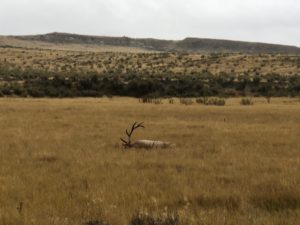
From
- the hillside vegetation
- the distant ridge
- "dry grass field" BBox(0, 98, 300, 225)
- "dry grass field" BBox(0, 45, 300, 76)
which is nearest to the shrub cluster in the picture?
the hillside vegetation

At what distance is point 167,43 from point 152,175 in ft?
556

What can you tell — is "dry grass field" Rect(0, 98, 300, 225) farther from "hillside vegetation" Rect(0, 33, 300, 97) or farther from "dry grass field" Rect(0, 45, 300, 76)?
"dry grass field" Rect(0, 45, 300, 76)

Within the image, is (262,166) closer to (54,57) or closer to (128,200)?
(128,200)

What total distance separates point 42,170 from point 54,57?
8832 cm

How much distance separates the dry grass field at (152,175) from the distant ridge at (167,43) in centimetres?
13875

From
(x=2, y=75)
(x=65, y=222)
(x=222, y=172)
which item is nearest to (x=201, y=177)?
(x=222, y=172)

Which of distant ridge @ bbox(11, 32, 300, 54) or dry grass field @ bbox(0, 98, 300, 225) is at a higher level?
dry grass field @ bbox(0, 98, 300, 225)

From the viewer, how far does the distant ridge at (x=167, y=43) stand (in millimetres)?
160625

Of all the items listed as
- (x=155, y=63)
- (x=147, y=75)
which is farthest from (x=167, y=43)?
(x=147, y=75)

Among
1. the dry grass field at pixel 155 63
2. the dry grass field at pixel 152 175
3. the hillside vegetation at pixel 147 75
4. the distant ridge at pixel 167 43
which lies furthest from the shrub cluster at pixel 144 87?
the distant ridge at pixel 167 43

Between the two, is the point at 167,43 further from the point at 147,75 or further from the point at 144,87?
the point at 144,87

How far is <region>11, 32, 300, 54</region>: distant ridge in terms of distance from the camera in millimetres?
160625

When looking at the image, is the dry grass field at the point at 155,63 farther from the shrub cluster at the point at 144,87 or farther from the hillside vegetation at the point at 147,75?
the shrub cluster at the point at 144,87

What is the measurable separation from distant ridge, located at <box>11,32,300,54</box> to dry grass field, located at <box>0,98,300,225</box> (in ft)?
455
